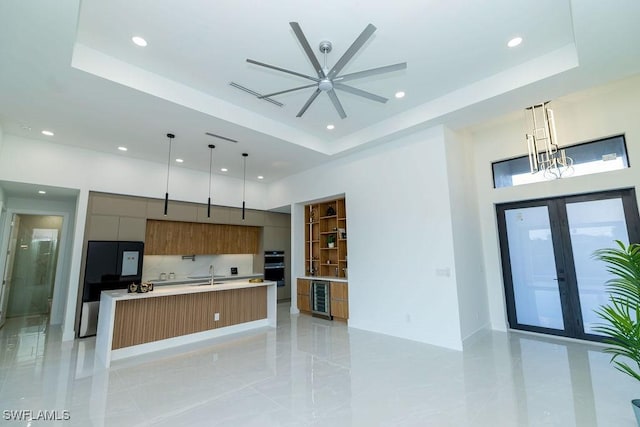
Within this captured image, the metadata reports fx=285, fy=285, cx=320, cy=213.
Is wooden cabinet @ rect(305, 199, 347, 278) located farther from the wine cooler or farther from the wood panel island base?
the wood panel island base

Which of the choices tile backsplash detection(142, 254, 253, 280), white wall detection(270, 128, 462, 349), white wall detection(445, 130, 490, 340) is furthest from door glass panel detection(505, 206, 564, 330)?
tile backsplash detection(142, 254, 253, 280)

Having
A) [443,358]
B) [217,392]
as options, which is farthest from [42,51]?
[443,358]

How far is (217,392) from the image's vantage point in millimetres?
3039

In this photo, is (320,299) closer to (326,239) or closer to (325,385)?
(326,239)

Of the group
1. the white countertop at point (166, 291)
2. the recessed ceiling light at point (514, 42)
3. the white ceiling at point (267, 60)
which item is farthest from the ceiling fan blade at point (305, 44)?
the white countertop at point (166, 291)

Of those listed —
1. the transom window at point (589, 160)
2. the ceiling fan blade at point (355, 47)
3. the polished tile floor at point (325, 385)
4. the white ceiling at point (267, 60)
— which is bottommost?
the polished tile floor at point (325, 385)

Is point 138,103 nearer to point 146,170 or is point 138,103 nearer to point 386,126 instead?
point 146,170

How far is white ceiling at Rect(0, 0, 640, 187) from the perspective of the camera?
8.98 ft

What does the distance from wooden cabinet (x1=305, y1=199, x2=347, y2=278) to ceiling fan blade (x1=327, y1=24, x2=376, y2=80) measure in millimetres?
4126

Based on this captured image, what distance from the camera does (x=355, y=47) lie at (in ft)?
7.88

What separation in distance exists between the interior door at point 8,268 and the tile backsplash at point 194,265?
2566 mm

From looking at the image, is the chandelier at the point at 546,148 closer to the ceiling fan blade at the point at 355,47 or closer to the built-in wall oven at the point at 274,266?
the ceiling fan blade at the point at 355,47

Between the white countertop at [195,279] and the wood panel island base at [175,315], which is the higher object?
the white countertop at [195,279]

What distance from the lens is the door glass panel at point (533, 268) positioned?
4.82 meters
